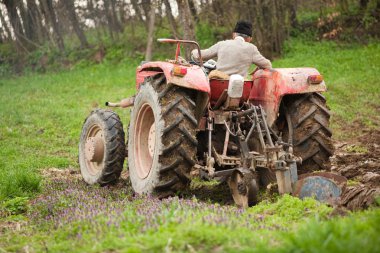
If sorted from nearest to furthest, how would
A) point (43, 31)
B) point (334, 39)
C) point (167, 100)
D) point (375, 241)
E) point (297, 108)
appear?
1. point (375, 241)
2. point (167, 100)
3. point (297, 108)
4. point (334, 39)
5. point (43, 31)

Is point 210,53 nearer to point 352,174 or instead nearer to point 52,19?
point 352,174

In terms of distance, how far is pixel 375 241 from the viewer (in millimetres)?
3363

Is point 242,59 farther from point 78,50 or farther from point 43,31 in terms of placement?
point 43,31

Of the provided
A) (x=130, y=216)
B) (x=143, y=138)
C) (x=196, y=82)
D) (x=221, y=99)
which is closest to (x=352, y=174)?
(x=221, y=99)

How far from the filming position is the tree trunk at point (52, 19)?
29.9 meters

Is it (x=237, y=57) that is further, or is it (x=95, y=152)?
(x=95, y=152)

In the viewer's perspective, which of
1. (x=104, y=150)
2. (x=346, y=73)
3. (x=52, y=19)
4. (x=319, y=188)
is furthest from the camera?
(x=52, y=19)

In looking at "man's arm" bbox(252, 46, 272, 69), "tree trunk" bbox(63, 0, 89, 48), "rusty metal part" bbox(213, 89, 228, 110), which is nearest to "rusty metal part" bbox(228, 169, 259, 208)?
"rusty metal part" bbox(213, 89, 228, 110)

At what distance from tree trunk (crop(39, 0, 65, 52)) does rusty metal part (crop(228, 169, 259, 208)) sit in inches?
993

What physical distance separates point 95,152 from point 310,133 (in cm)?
300

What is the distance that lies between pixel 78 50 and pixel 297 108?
78.9 ft

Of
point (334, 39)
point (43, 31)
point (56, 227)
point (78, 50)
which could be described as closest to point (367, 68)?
point (334, 39)

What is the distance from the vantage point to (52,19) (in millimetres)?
30234

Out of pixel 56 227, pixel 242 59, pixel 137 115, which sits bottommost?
pixel 56 227
